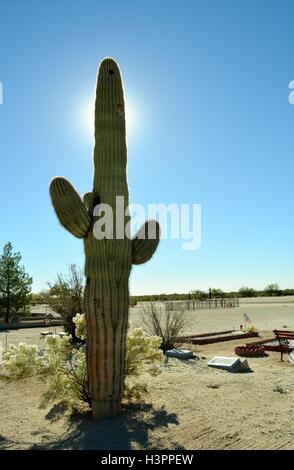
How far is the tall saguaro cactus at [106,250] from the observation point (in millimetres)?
6285

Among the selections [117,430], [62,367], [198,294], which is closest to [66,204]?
[62,367]

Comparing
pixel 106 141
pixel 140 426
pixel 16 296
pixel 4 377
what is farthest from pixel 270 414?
pixel 16 296

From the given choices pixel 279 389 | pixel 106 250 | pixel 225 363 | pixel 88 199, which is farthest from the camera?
pixel 225 363

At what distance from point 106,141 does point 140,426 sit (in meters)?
4.25

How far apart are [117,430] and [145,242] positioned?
279cm

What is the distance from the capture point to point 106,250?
6473 millimetres

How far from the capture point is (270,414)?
247 inches

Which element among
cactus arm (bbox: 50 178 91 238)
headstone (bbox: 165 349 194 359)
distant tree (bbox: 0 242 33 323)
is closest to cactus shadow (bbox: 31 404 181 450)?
cactus arm (bbox: 50 178 91 238)

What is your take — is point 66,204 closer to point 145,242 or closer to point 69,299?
point 145,242

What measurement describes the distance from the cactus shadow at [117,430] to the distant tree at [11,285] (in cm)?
2194

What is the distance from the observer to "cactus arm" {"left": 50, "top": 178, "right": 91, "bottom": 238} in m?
6.18

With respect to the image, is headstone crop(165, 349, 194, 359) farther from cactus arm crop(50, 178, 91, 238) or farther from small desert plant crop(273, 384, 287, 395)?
cactus arm crop(50, 178, 91, 238)

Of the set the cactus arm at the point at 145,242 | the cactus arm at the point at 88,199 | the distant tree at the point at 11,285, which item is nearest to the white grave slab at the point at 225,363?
the cactus arm at the point at 145,242

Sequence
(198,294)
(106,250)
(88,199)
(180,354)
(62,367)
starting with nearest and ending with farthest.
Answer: (106,250) → (62,367) → (88,199) → (180,354) → (198,294)
